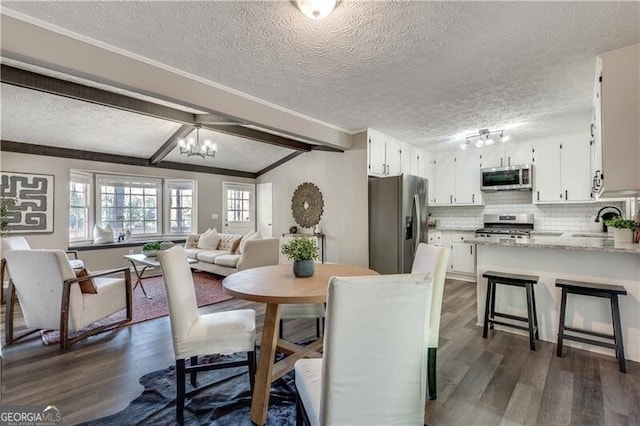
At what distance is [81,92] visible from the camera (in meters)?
3.34

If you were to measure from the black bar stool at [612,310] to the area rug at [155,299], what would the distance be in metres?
2.99

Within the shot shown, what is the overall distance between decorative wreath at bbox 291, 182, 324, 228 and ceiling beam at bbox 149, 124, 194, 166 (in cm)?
240

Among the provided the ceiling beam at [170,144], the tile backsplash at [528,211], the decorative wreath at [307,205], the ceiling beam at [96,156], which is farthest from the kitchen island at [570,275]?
the ceiling beam at [96,156]

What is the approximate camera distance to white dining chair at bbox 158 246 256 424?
1.74 meters

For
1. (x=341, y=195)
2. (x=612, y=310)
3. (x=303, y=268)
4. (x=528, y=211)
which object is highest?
(x=341, y=195)

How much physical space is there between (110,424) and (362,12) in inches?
113

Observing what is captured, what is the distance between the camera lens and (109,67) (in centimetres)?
222

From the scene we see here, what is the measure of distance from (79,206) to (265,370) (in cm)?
588

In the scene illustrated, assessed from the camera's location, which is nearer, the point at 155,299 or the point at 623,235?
the point at 623,235

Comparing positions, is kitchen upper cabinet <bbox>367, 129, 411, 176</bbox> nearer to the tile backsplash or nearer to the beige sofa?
the tile backsplash

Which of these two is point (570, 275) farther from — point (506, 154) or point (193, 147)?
point (193, 147)

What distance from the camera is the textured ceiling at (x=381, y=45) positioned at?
1813mm

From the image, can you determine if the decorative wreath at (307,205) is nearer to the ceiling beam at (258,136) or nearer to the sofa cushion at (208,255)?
the ceiling beam at (258,136)

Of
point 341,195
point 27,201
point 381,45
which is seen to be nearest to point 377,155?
point 341,195
